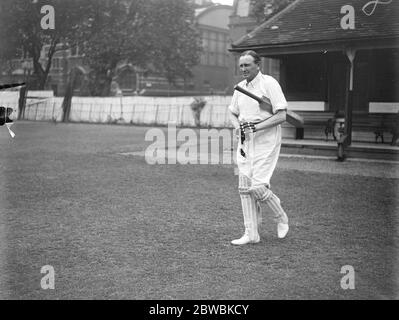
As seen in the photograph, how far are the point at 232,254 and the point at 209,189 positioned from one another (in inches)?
166

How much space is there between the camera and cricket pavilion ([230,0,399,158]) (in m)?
13.9

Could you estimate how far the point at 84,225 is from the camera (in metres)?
A: 6.51

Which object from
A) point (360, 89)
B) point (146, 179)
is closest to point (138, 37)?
point (360, 89)

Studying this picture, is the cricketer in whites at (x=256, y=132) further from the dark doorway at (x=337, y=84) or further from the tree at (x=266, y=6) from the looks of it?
the tree at (x=266, y=6)

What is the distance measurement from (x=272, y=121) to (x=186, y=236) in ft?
5.68

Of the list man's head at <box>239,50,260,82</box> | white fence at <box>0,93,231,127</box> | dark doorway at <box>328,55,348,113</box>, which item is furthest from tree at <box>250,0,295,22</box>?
man's head at <box>239,50,260,82</box>

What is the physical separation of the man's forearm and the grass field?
129 centimetres

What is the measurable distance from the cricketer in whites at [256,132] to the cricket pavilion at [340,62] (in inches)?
354

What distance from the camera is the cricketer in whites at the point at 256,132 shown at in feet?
17.3

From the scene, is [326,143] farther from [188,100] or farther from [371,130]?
[188,100]

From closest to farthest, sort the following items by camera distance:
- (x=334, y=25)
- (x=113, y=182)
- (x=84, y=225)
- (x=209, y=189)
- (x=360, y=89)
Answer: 1. (x=84, y=225)
2. (x=209, y=189)
3. (x=113, y=182)
4. (x=334, y=25)
5. (x=360, y=89)

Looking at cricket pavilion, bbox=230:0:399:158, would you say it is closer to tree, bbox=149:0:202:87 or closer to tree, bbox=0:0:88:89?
tree, bbox=0:0:88:89

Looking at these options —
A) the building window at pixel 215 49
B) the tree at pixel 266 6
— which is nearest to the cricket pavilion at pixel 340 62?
the tree at pixel 266 6

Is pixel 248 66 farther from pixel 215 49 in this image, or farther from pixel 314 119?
pixel 215 49
